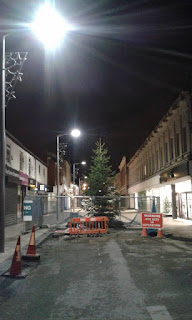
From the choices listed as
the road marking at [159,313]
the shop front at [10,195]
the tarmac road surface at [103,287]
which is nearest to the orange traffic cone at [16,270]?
the tarmac road surface at [103,287]

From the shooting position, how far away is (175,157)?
2447 centimetres

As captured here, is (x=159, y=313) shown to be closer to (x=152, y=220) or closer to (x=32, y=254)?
(x=32, y=254)

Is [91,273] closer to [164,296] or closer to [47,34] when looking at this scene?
[164,296]

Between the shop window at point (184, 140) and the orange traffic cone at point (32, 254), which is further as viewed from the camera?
the shop window at point (184, 140)

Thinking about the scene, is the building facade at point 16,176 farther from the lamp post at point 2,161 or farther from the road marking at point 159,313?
the road marking at point 159,313

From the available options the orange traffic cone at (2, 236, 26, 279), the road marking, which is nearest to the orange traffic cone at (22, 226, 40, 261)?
the orange traffic cone at (2, 236, 26, 279)

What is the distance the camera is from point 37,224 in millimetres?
18719

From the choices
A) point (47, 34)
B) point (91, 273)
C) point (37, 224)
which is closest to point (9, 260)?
point (91, 273)

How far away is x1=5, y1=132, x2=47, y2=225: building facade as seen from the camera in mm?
21167

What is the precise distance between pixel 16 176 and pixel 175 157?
11764mm

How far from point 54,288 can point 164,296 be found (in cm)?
227

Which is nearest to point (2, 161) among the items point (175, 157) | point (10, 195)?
point (10, 195)

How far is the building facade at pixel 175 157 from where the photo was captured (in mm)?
21078

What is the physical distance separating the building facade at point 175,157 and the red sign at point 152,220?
542 centimetres
